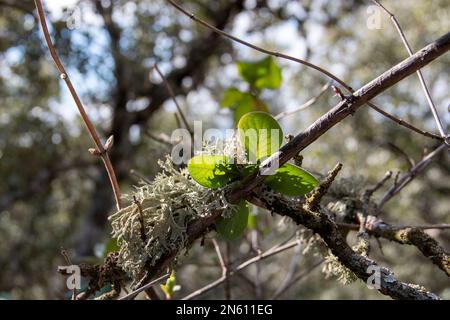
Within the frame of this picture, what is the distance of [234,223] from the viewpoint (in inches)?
26.0

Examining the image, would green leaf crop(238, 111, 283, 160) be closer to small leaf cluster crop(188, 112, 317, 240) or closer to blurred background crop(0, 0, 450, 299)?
small leaf cluster crop(188, 112, 317, 240)

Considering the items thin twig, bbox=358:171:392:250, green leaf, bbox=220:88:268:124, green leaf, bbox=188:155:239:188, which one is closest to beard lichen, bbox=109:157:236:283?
green leaf, bbox=188:155:239:188

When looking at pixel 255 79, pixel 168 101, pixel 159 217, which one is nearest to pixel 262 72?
pixel 255 79

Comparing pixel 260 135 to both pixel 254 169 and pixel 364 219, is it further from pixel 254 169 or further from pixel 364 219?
pixel 364 219

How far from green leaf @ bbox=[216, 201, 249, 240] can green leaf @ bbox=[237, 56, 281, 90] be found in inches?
22.9

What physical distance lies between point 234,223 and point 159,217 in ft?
0.34

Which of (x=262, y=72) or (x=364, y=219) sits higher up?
(x=262, y=72)

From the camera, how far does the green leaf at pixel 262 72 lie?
1.18 m

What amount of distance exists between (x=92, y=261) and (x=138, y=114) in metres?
2.30

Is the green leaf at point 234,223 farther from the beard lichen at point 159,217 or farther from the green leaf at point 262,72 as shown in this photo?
the green leaf at point 262,72

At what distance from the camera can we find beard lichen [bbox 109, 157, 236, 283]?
63 centimetres

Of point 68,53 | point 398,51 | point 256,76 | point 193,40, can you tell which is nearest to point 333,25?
point 398,51

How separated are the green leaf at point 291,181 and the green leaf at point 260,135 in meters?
0.03

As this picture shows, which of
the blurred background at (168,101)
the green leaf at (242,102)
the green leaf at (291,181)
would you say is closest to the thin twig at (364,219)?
the green leaf at (291,181)
